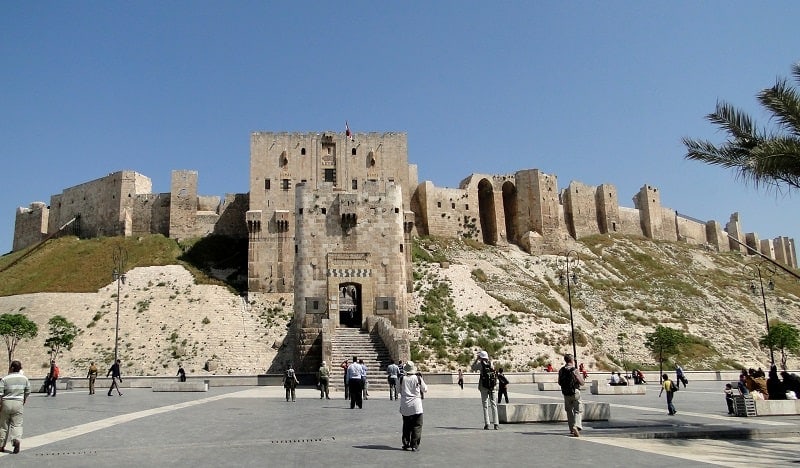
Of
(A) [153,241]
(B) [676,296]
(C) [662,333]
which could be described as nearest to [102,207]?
(A) [153,241]

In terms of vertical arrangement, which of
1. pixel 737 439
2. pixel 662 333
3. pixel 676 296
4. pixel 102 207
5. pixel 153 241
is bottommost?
pixel 737 439

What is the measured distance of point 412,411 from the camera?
382 inches

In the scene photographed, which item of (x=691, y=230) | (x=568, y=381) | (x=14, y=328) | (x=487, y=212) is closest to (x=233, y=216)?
(x=14, y=328)

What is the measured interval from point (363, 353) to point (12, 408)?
18392 millimetres

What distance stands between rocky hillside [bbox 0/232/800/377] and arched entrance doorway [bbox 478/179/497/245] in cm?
365

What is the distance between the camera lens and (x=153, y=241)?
56.1 meters

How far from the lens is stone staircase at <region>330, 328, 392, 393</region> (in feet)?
82.1

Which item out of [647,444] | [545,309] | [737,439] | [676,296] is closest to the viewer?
[647,444]

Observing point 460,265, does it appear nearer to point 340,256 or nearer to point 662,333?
point 662,333

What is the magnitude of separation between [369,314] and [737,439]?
73.3 ft

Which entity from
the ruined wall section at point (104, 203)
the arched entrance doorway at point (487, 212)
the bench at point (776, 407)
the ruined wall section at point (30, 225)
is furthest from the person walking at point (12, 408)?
the ruined wall section at point (30, 225)

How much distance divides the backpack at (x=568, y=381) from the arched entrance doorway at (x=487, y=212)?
5501 cm

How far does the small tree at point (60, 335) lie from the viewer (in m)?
37.0

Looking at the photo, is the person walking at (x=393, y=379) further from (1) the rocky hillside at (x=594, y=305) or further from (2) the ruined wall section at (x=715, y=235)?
(2) the ruined wall section at (x=715, y=235)
